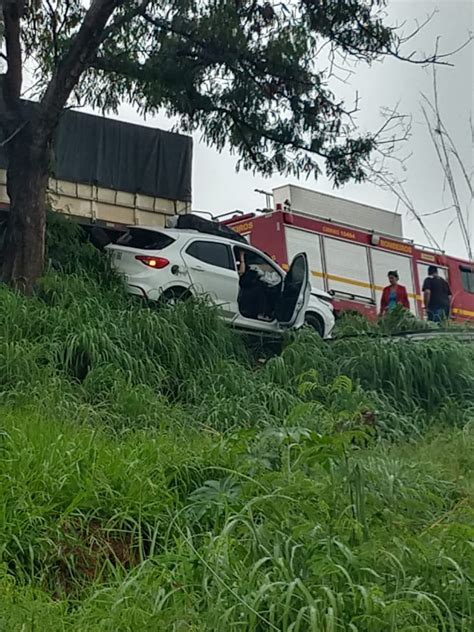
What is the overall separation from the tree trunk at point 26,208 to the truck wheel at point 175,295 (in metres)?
1.48

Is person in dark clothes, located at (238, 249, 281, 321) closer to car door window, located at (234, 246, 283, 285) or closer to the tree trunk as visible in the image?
car door window, located at (234, 246, 283, 285)

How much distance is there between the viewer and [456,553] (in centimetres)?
390

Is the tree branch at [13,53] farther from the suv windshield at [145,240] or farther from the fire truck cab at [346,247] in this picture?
the fire truck cab at [346,247]

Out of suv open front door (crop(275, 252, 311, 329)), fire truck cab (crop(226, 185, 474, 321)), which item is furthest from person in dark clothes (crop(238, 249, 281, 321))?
fire truck cab (crop(226, 185, 474, 321))

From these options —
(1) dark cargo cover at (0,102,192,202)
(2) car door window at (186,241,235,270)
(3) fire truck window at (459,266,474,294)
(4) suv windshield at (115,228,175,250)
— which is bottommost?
(3) fire truck window at (459,266,474,294)

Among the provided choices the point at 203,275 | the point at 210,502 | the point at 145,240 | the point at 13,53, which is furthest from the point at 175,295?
the point at 210,502

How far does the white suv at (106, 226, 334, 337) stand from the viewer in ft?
35.3

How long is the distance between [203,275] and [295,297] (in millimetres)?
1192

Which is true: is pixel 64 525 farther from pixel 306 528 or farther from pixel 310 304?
pixel 310 304

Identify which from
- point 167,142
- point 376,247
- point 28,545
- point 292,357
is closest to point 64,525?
point 28,545

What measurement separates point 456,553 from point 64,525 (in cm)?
188

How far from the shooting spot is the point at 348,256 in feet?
57.6

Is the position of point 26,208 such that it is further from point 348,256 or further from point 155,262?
point 348,256

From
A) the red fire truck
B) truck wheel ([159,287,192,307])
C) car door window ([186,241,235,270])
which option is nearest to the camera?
truck wheel ([159,287,192,307])
